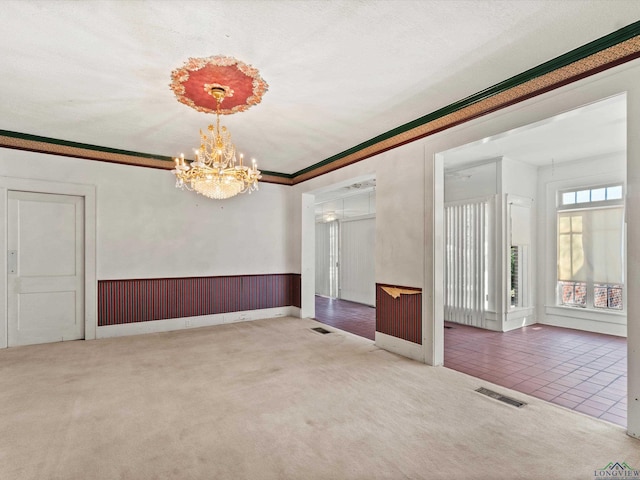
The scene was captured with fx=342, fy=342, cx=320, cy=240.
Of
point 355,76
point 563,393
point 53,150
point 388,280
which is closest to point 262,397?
point 388,280

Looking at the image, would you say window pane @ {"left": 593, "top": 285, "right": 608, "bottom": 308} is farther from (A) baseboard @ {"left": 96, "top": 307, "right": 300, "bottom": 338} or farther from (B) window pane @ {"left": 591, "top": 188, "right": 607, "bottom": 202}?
(A) baseboard @ {"left": 96, "top": 307, "right": 300, "bottom": 338}

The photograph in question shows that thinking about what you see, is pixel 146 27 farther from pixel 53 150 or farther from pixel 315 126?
pixel 53 150

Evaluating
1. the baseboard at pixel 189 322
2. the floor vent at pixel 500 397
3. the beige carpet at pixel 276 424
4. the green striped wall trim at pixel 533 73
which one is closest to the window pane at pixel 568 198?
the green striped wall trim at pixel 533 73

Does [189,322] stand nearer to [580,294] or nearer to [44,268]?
[44,268]

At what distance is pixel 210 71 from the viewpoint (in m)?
2.94

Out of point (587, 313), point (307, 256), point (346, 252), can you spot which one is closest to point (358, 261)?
point (346, 252)

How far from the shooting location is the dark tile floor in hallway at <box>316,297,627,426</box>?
3201 mm

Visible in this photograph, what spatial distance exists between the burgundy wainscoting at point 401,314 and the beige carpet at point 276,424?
0.37 m

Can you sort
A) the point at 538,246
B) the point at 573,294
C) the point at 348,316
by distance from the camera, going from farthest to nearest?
the point at 348,316 → the point at 538,246 → the point at 573,294

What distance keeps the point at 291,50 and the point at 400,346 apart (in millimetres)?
3639

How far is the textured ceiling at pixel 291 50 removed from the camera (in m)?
2.25

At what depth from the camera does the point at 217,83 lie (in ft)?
10.3

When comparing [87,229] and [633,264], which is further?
[87,229]

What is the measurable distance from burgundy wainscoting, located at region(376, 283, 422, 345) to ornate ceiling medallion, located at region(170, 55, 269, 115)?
2923 mm
